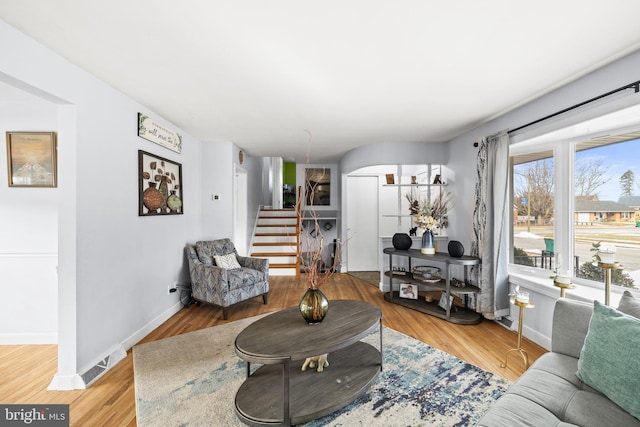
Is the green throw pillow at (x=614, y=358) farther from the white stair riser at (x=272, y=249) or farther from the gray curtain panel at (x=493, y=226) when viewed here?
the white stair riser at (x=272, y=249)

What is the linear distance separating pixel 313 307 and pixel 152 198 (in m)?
2.32

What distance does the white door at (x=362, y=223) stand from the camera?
5.66 metres

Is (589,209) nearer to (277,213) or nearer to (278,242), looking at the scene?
(278,242)

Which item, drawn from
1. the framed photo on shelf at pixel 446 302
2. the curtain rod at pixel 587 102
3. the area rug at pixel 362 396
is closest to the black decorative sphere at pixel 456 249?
the framed photo on shelf at pixel 446 302

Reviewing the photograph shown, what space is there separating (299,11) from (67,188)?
215cm

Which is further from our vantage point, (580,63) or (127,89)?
(127,89)

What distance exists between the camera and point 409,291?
3959 millimetres

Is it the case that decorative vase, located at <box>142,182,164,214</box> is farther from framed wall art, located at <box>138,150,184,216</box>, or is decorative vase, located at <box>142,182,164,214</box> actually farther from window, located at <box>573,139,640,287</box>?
window, located at <box>573,139,640,287</box>

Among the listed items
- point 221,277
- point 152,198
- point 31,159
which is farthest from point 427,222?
point 31,159

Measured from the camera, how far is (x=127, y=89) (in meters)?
2.51

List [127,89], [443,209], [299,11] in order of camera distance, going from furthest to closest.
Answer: [443,209] → [127,89] → [299,11]

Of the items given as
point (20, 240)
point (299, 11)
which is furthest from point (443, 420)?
point (20, 240)

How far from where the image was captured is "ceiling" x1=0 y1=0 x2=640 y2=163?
58.8 inches

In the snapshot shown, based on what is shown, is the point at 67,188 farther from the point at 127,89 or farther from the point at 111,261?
the point at 127,89
